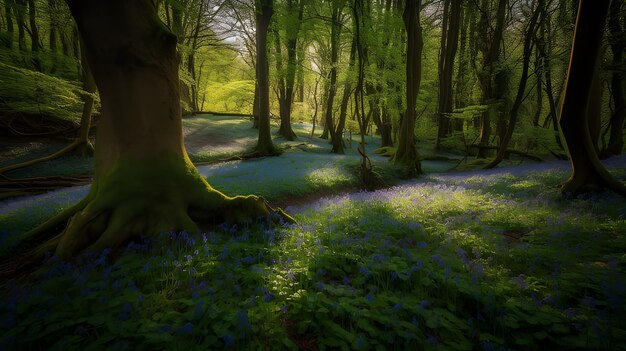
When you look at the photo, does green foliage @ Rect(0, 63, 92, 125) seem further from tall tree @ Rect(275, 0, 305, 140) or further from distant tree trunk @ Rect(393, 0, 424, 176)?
tall tree @ Rect(275, 0, 305, 140)

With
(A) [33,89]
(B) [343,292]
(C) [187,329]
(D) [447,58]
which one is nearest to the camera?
(C) [187,329]

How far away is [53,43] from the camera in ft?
55.8

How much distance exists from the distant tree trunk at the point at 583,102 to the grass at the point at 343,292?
61.9 inches

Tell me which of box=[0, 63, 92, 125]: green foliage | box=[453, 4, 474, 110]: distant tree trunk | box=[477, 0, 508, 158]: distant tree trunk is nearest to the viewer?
box=[0, 63, 92, 125]: green foliage

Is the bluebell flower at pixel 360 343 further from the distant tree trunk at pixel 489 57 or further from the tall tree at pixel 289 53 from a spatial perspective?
the tall tree at pixel 289 53

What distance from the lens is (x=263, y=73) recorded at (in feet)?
49.9

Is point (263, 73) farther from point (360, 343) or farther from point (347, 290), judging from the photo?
point (360, 343)

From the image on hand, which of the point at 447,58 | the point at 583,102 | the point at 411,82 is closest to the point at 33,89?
the point at 411,82

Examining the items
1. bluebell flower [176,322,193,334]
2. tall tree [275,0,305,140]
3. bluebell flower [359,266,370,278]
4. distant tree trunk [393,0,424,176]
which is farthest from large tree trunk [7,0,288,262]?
tall tree [275,0,305,140]

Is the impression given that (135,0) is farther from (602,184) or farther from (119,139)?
(602,184)

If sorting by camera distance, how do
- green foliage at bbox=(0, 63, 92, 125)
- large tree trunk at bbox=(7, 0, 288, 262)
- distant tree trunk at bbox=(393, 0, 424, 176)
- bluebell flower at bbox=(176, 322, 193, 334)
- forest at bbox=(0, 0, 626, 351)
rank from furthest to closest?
1. distant tree trunk at bbox=(393, 0, 424, 176)
2. green foliage at bbox=(0, 63, 92, 125)
3. large tree trunk at bbox=(7, 0, 288, 262)
4. forest at bbox=(0, 0, 626, 351)
5. bluebell flower at bbox=(176, 322, 193, 334)

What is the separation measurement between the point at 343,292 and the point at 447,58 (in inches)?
837

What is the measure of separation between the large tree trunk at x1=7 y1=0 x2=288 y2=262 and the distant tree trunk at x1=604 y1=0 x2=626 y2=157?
13985 mm

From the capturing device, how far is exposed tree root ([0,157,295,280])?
384 centimetres
